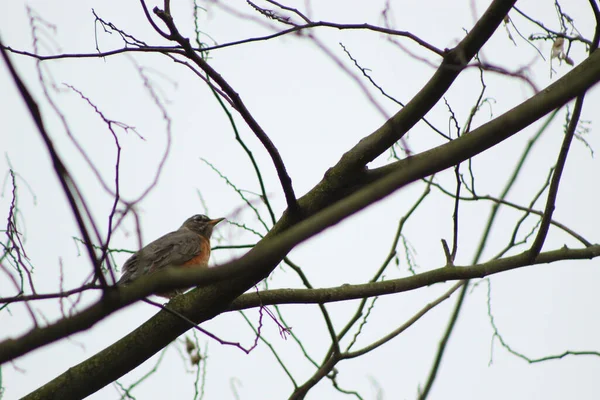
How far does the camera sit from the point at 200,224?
32.0 feet

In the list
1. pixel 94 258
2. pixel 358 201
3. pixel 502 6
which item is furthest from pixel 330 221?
pixel 502 6

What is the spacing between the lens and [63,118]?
2551mm

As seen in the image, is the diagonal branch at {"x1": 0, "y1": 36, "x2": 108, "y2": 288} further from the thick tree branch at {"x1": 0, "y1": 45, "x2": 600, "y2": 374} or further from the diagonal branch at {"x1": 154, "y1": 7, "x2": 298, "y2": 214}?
the diagonal branch at {"x1": 154, "y1": 7, "x2": 298, "y2": 214}

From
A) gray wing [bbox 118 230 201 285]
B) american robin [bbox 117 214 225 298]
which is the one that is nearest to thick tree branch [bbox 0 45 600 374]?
american robin [bbox 117 214 225 298]

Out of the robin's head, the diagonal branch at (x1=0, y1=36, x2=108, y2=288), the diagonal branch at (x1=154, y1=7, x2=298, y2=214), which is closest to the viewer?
the diagonal branch at (x1=0, y1=36, x2=108, y2=288)

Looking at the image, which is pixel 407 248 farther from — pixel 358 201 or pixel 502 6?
pixel 358 201

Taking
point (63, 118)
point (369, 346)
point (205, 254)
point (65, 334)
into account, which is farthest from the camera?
point (205, 254)

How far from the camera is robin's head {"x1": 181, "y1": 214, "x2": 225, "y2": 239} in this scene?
9.41m

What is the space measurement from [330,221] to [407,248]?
3.88 m

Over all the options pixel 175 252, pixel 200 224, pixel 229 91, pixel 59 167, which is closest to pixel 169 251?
pixel 175 252

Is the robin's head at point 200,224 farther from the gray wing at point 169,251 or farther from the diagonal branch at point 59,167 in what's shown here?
the diagonal branch at point 59,167

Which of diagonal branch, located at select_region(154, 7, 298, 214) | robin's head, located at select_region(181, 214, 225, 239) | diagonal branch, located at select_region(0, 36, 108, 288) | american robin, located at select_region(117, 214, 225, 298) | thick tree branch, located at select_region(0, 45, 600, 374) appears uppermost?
robin's head, located at select_region(181, 214, 225, 239)

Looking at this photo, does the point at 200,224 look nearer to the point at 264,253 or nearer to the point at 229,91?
the point at 229,91

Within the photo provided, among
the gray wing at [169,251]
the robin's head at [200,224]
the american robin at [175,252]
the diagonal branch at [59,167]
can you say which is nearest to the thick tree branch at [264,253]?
the diagonal branch at [59,167]
